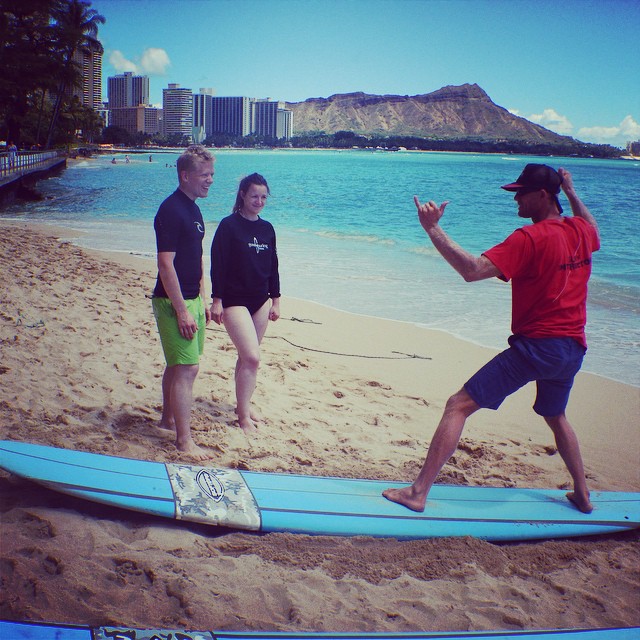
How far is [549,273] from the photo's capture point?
271 centimetres

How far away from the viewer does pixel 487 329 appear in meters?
7.68

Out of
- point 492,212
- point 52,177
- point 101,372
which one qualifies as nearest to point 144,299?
point 101,372

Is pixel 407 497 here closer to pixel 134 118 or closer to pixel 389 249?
pixel 389 249

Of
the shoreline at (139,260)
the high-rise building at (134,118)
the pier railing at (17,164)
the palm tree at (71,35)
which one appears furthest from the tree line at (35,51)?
the high-rise building at (134,118)

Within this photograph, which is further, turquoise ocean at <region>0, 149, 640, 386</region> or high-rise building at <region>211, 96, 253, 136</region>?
high-rise building at <region>211, 96, 253, 136</region>

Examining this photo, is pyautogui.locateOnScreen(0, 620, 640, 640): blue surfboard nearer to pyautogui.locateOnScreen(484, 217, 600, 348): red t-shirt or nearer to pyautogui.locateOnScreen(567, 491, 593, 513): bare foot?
pyautogui.locateOnScreen(567, 491, 593, 513): bare foot

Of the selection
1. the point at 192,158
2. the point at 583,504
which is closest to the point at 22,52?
the point at 192,158

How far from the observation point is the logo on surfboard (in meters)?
2.89

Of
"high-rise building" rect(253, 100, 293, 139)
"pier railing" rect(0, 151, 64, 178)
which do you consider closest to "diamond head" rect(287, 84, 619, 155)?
"high-rise building" rect(253, 100, 293, 139)

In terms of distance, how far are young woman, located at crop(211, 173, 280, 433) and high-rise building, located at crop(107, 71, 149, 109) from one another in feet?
281

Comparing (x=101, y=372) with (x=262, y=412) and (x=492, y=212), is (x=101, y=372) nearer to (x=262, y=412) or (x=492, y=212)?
(x=262, y=412)

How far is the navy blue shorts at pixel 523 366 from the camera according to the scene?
2.77 meters

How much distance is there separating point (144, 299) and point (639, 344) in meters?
5.83

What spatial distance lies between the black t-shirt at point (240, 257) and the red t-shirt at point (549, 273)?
156 cm
